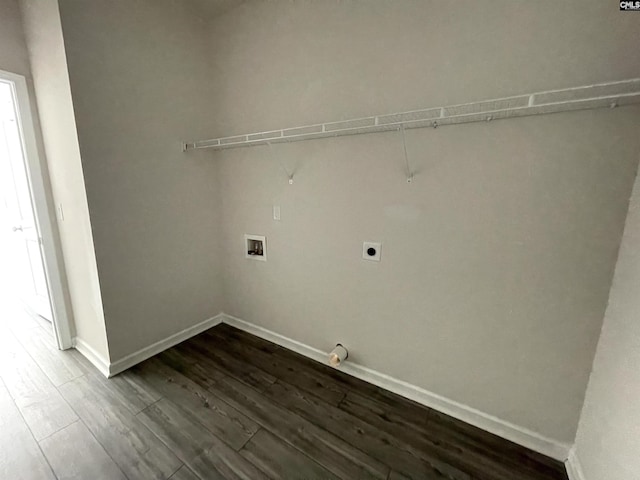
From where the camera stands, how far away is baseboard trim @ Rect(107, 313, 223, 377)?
196 centimetres

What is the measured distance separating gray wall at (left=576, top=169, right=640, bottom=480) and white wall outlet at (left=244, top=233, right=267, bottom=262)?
212 cm

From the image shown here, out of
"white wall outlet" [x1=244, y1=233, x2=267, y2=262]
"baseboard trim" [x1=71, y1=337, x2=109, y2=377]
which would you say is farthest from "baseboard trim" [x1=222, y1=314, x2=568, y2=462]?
"baseboard trim" [x1=71, y1=337, x2=109, y2=377]

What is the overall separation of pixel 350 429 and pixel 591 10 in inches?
90.7

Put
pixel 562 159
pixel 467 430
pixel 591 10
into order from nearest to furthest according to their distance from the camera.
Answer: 1. pixel 591 10
2. pixel 562 159
3. pixel 467 430

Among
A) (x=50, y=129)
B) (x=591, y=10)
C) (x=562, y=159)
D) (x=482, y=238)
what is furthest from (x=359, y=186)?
(x=50, y=129)

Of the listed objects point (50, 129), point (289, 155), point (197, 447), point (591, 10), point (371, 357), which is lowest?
point (197, 447)

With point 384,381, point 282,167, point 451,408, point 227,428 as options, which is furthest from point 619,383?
point 282,167

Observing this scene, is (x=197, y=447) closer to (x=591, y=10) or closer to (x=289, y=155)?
(x=289, y=155)

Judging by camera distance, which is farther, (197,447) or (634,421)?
(197,447)

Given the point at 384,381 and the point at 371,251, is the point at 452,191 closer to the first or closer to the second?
the point at 371,251

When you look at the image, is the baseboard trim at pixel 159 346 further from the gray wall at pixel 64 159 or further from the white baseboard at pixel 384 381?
the gray wall at pixel 64 159

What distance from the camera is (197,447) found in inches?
55.2

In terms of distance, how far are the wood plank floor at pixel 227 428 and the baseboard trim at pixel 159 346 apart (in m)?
0.07

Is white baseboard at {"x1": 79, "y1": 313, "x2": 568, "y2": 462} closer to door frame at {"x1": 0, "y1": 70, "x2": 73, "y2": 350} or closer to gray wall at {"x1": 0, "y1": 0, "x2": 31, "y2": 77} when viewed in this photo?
door frame at {"x1": 0, "y1": 70, "x2": 73, "y2": 350}
